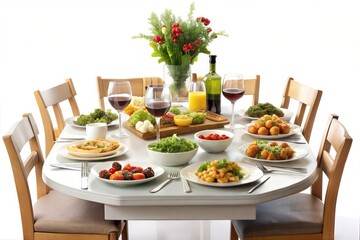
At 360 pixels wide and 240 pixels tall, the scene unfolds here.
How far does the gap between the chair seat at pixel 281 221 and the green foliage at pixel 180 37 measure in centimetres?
101

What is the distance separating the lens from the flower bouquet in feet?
9.93

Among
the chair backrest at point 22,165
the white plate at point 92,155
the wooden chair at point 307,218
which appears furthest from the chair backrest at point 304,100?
the chair backrest at point 22,165

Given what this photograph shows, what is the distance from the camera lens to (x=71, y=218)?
2.32 metres

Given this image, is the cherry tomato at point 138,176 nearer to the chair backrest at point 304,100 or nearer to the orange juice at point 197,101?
the orange juice at point 197,101

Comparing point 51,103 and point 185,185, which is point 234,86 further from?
point 51,103

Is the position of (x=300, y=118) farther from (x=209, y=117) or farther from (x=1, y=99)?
(x=1, y=99)

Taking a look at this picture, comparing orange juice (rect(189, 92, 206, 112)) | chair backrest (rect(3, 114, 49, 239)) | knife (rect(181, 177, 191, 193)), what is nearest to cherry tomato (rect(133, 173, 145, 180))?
knife (rect(181, 177, 191, 193))

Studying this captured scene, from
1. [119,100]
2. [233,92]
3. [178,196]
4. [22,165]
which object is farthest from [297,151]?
[22,165]

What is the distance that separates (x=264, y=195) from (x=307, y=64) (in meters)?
3.84

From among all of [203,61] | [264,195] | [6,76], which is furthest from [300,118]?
[6,76]

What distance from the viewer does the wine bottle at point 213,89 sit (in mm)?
2928

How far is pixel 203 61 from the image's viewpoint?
539 cm

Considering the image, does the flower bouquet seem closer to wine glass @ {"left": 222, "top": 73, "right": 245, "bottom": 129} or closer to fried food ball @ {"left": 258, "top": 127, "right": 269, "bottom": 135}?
wine glass @ {"left": 222, "top": 73, "right": 245, "bottom": 129}

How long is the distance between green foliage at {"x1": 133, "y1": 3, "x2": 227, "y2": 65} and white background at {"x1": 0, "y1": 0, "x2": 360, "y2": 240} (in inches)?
83.4
